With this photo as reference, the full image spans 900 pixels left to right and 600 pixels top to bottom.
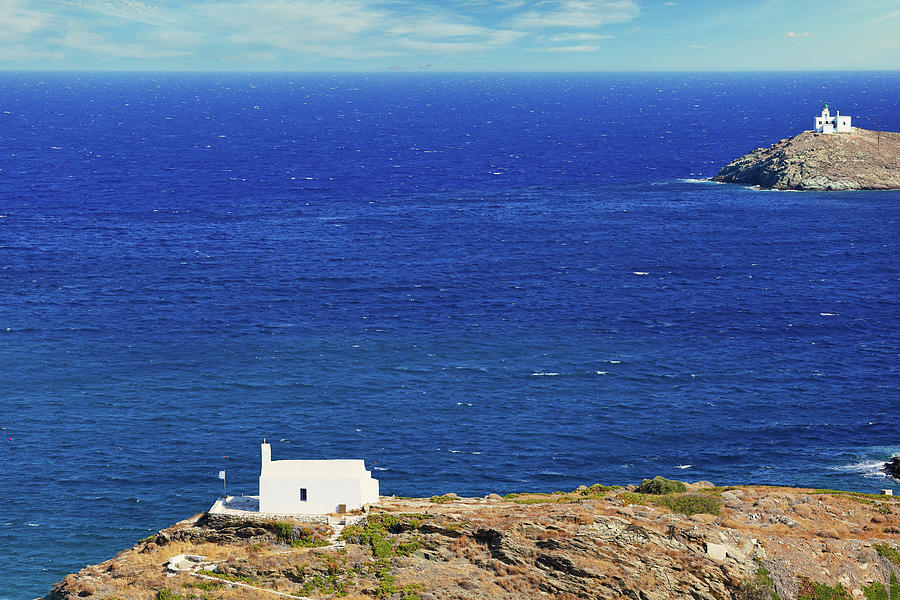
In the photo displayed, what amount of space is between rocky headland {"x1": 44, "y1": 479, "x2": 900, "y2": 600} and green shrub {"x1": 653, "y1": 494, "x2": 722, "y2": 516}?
835 mm

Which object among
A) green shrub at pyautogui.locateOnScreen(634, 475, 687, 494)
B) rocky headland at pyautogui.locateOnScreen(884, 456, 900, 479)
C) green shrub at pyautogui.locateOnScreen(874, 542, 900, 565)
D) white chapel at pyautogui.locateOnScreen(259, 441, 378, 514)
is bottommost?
rocky headland at pyautogui.locateOnScreen(884, 456, 900, 479)

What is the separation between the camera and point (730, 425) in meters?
98.0

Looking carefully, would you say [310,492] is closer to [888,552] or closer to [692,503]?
[692,503]

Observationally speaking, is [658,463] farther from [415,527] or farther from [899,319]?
[899,319]

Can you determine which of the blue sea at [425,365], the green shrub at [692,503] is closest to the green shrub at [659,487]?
the green shrub at [692,503]

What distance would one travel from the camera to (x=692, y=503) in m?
65.0

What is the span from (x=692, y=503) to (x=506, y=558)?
50.8ft

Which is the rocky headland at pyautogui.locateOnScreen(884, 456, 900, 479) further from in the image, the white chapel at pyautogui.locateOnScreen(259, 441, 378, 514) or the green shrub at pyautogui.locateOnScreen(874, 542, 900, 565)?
the white chapel at pyautogui.locateOnScreen(259, 441, 378, 514)

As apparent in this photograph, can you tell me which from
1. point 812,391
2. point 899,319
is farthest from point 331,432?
point 899,319

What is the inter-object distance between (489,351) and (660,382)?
65.1 feet

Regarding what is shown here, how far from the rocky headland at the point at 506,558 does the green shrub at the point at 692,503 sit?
84 cm

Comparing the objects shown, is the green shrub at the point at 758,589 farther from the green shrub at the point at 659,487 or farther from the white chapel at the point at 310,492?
the white chapel at the point at 310,492

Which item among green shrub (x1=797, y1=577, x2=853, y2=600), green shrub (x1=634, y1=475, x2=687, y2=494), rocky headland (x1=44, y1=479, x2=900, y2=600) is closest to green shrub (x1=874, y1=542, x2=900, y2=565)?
rocky headland (x1=44, y1=479, x2=900, y2=600)

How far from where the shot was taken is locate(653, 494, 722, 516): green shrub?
64.2 m
